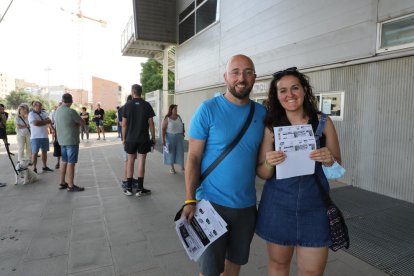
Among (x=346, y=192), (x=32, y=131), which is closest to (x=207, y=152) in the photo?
(x=346, y=192)

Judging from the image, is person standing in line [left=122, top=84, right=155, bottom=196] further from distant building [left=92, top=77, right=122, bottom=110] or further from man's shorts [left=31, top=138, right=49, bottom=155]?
distant building [left=92, top=77, right=122, bottom=110]

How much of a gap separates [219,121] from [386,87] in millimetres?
4690

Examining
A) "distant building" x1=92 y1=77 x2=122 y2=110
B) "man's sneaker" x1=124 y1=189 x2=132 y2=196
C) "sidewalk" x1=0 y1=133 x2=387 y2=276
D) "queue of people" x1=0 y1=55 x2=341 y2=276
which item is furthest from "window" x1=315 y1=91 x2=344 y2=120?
"distant building" x1=92 y1=77 x2=122 y2=110

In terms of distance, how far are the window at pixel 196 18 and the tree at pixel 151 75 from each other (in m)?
20.9

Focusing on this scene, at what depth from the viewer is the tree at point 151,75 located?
120 ft

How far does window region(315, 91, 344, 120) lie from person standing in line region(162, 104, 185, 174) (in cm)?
345

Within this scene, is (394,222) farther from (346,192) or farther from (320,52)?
(320,52)

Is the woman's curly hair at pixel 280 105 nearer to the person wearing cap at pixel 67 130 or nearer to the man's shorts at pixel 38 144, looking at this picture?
the person wearing cap at pixel 67 130

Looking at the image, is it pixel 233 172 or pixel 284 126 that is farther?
pixel 233 172

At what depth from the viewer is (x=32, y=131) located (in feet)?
24.6

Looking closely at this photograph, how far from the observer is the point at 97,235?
12.5 ft

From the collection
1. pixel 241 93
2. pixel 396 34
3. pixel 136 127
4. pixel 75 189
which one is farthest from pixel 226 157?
pixel 396 34

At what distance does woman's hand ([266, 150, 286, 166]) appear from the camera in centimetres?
182

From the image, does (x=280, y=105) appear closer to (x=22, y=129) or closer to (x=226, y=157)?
(x=226, y=157)
